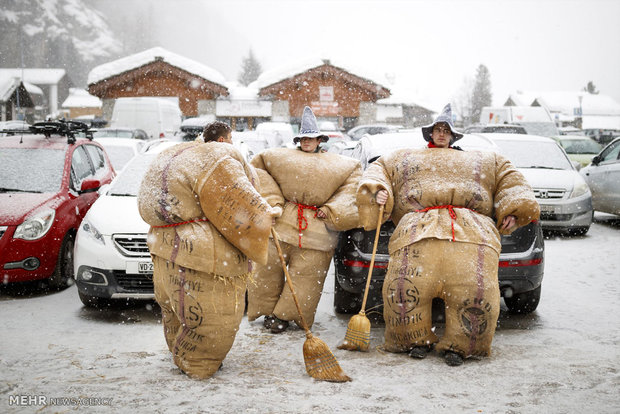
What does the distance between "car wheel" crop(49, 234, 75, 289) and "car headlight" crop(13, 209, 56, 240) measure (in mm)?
298

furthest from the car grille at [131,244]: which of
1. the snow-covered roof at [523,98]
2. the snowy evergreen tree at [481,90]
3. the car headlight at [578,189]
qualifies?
the snowy evergreen tree at [481,90]

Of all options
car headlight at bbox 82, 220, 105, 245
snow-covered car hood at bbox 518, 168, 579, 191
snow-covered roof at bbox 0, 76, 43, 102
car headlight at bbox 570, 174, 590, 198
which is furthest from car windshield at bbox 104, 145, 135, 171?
snow-covered roof at bbox 0, 76, 43, 102

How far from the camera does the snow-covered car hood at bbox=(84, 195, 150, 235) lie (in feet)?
18.8

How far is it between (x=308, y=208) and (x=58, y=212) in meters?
3.07

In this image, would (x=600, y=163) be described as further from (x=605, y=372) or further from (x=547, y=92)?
(x=547, y=92)

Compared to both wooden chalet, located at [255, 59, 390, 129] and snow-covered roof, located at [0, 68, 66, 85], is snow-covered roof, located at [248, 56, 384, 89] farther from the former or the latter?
snow-covered roof, located at [0, 68, 66, 85]

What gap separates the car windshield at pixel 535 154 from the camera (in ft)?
34.3

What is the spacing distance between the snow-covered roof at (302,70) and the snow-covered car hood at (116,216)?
24.9 meters

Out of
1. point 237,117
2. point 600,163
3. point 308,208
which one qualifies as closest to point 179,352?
point 308,208

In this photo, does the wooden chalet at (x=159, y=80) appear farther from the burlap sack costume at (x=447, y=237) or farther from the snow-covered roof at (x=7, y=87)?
the burlap sack costume at (x=447, y=237)

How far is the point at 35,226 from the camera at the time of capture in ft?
20.6

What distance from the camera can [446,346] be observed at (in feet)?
14.4

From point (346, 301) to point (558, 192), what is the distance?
5.66m

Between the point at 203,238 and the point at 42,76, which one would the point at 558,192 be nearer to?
the point at 203,238
